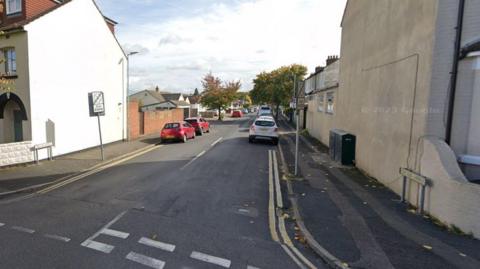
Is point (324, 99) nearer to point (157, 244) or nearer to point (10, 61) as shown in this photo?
point (157, 244)

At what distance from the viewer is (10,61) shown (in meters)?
12.6

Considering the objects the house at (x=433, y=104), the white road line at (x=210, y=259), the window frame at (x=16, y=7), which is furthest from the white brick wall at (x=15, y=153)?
the house at (x=433, y=104)

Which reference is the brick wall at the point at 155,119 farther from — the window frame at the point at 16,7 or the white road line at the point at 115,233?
the white road line at the point at 115,233

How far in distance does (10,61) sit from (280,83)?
124 ft

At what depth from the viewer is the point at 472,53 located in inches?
236

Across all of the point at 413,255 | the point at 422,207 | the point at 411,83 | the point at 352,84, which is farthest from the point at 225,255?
the point at 352,84

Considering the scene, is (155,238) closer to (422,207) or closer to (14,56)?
(422,207)

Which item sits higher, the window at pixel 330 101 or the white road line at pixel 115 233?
the window at pixel 330 101

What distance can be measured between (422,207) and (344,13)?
12.4m

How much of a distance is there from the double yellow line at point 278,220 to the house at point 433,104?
10.7 feet

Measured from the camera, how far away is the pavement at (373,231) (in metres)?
4.52

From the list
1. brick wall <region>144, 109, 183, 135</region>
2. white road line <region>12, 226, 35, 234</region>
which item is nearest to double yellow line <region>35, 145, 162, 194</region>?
white road line <region>12, 226, 35, 234</region>

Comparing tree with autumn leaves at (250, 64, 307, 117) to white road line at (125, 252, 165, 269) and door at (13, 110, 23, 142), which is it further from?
white road line at (125, 252, 165, 269)

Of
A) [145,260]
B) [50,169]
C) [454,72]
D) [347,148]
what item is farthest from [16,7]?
[454,72]
